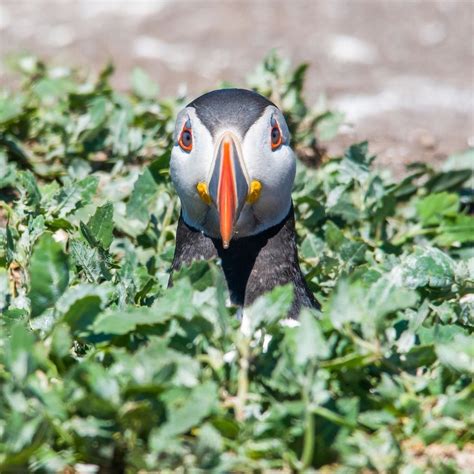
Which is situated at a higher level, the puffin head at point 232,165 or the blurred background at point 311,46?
the puffin head at point 232,165

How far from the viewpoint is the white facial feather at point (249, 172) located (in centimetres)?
414

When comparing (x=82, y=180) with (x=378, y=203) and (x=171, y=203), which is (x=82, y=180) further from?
(x=378, y=203)

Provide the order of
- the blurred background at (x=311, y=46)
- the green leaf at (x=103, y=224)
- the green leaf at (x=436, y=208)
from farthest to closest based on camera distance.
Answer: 1. the blurred background at (x=311, y=46)
2. the green leaf at (x=436, y=208)
3. the green leaf at (x=103, y=224)

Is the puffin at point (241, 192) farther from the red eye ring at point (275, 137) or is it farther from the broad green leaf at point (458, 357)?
the broad green leaf at point (458, 357)

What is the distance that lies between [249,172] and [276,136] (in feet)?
0.86

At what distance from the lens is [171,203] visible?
5.41 meters

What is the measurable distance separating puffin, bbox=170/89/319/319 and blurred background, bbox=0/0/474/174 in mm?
3186

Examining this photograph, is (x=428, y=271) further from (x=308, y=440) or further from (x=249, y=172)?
(x=308, y=440)

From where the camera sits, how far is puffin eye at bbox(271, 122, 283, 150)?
4.27 meters

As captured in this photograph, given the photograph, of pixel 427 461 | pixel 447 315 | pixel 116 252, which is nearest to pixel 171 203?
pixel 116 252

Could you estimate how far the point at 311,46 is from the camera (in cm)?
873

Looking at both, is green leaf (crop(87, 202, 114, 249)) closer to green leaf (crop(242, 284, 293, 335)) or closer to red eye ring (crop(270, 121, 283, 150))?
red eye ring (crop(270, 121, 283, 150))

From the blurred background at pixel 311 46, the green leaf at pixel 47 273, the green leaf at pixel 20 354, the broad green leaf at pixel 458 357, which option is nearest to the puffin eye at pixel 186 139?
the green leaf at pixel 47 273

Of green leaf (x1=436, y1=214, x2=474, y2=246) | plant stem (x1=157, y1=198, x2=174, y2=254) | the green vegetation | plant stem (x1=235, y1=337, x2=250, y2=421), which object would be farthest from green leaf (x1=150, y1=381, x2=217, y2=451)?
green leaf (x1=436, y1=214, x2=474, y2=246)
